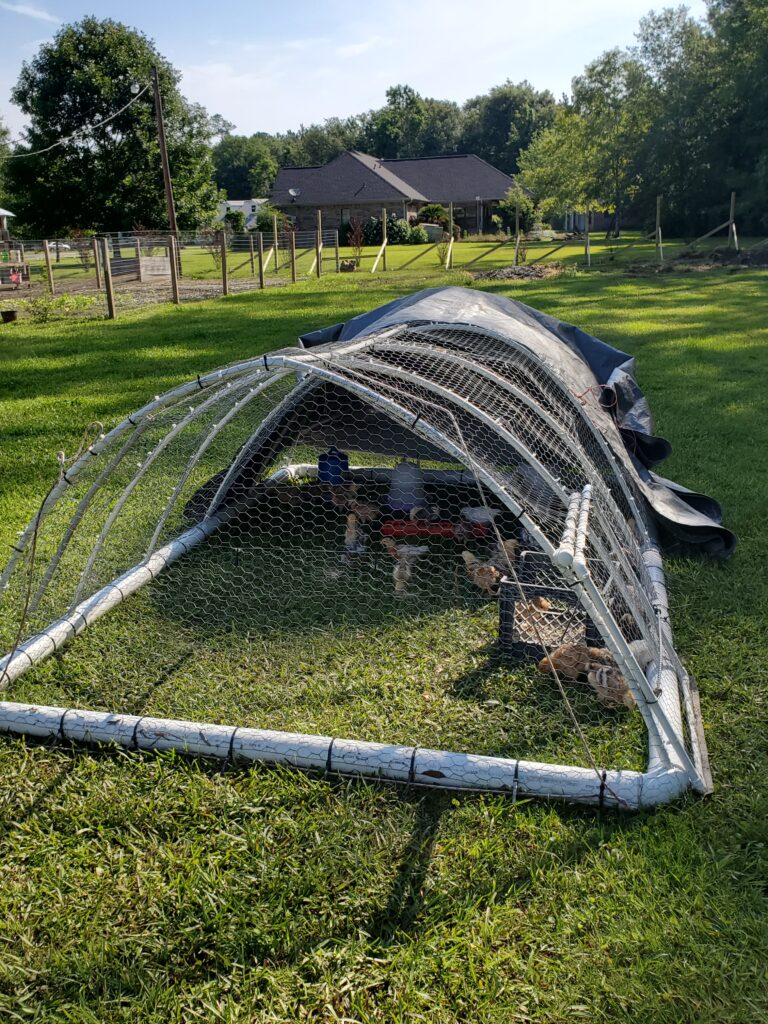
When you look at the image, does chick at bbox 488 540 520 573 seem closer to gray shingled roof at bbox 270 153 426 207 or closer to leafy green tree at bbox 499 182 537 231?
leafy green tree at bbox 499 182 537 231

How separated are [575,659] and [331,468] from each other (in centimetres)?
237

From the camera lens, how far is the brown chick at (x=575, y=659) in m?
3.06

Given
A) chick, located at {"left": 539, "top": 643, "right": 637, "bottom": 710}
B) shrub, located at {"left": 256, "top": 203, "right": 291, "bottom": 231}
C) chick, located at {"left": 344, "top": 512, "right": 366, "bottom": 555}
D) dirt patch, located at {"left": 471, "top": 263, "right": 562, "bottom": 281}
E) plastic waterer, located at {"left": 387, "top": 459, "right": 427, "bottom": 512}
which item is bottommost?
chick, located at {"left": 539, "top": 643, "right": 637, "bottom": 710}

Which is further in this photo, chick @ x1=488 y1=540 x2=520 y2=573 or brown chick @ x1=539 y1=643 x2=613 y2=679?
chick @ x1=488 y1=540 x2=520 y2=573

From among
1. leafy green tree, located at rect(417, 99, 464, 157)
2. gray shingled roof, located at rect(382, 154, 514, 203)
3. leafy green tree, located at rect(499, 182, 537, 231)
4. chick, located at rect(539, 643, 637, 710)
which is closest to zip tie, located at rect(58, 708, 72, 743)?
chick, located at rect(539, 643, 637, 710)

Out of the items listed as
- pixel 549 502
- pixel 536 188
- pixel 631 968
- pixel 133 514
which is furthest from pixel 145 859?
Answer: pixel 536 188

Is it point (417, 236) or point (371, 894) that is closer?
point (371, 894)

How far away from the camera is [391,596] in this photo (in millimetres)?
3824

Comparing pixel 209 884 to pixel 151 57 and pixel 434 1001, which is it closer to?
pixel 434 1001

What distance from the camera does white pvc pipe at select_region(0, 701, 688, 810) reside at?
2443mm

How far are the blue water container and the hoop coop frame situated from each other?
0.01m

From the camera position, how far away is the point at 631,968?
193 cm

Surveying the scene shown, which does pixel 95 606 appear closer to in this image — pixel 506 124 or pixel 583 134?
pixel 583 134

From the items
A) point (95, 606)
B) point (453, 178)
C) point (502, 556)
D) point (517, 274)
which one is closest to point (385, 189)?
point (453, 178)
